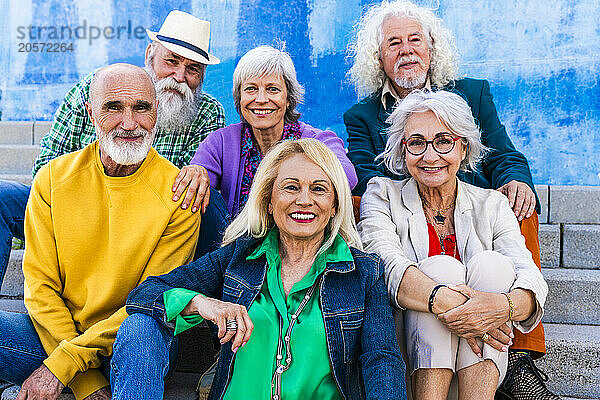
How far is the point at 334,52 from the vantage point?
4906mm

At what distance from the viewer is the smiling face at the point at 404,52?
10.7 feet

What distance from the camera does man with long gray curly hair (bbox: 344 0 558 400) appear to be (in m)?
3.02

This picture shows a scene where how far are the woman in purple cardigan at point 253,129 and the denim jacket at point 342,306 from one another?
78 cm

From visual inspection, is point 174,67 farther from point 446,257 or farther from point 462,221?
point 446,257

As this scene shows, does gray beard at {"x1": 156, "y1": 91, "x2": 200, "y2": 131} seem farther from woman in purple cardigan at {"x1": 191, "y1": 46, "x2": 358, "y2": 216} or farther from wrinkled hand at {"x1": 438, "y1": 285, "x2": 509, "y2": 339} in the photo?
wrinkled hand at {"x1": 438, "y1": 285, "x2": 509, "y2": 339}

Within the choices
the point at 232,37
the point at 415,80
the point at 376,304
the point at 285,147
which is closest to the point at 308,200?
the point at 285,147

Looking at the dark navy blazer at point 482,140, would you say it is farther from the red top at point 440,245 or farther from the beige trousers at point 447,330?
the beige trousers at point 447,330

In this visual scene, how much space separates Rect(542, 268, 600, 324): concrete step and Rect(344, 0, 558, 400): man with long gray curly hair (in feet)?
1.74

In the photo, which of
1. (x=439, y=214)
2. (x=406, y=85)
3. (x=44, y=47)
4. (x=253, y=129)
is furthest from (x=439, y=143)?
(x=44, y=47)

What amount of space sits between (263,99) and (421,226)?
0.96 meters

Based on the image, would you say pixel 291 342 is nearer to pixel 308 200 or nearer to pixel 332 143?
pixel 308 200

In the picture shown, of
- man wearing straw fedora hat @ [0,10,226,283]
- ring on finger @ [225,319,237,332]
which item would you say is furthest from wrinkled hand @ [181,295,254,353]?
man wearing straw fedora hat @ [0,10,226,283]

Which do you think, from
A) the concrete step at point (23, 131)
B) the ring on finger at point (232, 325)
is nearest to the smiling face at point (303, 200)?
the ring on finger at point (232, 325)

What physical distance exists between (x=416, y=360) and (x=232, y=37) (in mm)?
3516
